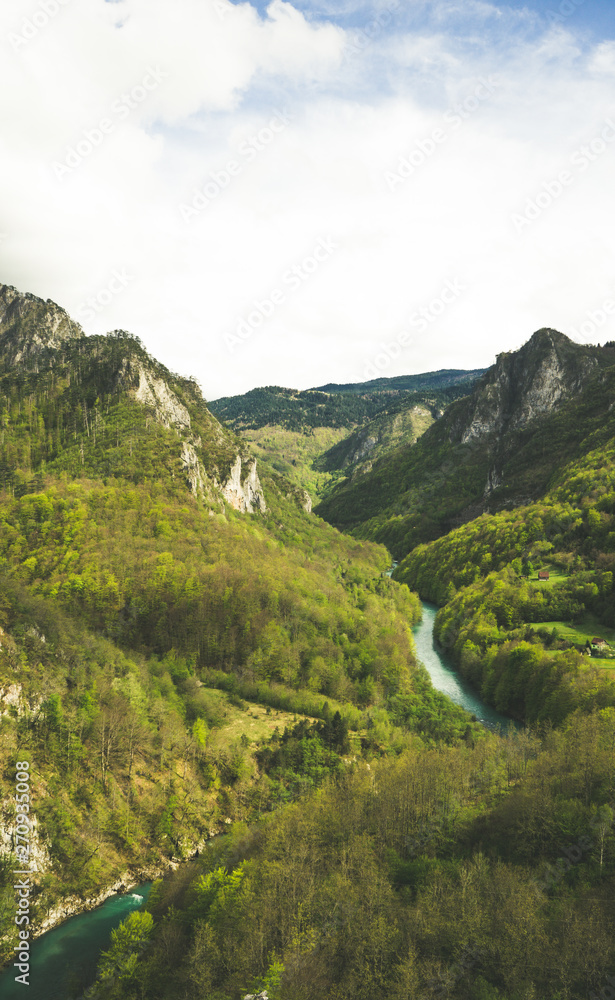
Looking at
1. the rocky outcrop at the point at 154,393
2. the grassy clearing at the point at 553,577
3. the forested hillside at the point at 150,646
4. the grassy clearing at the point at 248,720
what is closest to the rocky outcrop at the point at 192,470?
the forested hillside at the point at 150,646

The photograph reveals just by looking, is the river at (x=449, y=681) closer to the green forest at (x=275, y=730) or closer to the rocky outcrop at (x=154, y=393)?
the green forest at (x=275, y=730)

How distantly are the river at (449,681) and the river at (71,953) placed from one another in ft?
203

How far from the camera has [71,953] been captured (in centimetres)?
4950

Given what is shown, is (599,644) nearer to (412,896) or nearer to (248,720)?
(412,896)

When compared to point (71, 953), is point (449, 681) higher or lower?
higher

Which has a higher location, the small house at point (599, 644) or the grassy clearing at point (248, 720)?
the small house at point (599, 644)

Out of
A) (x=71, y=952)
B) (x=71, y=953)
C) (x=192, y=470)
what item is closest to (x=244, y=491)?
(x=192, y=470)

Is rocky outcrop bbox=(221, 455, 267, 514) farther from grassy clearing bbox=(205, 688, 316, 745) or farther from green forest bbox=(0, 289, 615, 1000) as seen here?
grassy clearing bbox=(205, 688, 316, 745)

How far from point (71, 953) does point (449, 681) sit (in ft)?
261

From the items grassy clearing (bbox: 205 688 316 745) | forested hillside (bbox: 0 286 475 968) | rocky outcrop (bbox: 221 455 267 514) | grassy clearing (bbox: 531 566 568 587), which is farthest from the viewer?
rocky outcrop (bbox: 221 455 267 514)

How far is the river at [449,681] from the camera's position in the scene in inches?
3497

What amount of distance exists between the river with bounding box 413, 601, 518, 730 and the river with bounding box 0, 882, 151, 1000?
6199cm

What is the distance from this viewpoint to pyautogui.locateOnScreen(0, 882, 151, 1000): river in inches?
1752

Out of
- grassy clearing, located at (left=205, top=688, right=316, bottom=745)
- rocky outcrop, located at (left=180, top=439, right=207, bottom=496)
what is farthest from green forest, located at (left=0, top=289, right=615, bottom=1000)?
rocky outcrop, located at (left=180, top=439, right=207, bottom=496)
